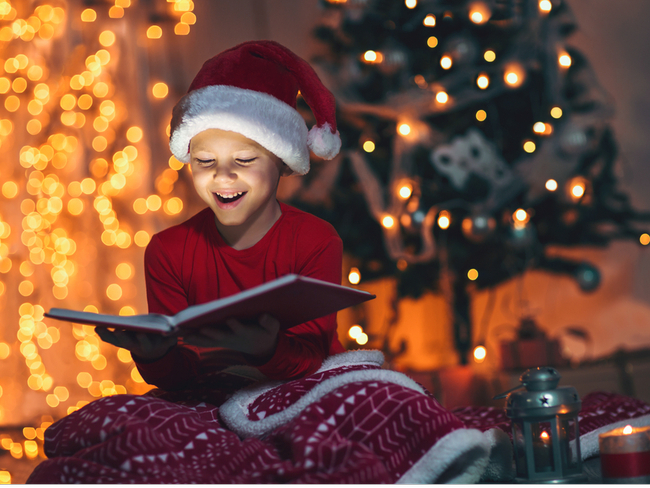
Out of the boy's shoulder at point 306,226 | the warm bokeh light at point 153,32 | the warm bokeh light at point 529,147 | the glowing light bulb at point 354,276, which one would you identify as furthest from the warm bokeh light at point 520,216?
the warm bokeh light at point 153,32

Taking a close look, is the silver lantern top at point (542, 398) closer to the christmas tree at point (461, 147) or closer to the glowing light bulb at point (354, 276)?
the christmas tree at point (461, 147)

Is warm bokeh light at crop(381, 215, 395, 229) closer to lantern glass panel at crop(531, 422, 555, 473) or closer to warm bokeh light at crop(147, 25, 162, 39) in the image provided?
warm bokeh light at crop(147, 25, 162, 39)

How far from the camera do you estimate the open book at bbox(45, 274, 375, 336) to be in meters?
0.77

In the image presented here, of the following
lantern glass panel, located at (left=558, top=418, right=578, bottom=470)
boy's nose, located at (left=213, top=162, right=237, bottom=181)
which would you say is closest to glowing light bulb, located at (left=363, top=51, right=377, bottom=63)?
boy's nose, located at (left=213, top=162, right=237, bottom=181)

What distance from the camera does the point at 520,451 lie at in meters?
0.95

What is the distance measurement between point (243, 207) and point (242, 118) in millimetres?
152

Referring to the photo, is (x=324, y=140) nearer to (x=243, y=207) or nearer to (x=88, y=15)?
(x=243, y=207)

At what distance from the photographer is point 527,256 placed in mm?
2393

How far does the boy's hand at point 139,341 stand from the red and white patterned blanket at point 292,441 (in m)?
0.07

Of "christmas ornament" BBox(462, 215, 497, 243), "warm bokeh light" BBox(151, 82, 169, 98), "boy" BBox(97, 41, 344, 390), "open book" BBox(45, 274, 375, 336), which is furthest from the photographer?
"warm bokeh light" BBox(151, 82, 169, 98)

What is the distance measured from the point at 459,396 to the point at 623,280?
0.80 m

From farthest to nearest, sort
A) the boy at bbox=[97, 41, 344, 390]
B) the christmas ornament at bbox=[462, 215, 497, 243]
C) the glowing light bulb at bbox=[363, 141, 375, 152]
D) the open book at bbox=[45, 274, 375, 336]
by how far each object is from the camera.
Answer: the glowing light bulb at bbox=[363, 141, 375, 152]
the christmas ornament at bbox=[462, 215, 497, 243]
the boy at bbox=[97, 41, 344, 390]
the open book at bbox=[45, 274, 375, 336]

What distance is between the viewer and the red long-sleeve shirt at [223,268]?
1092 millimetres

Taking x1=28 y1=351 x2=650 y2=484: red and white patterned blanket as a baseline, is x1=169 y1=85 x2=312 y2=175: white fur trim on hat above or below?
above
